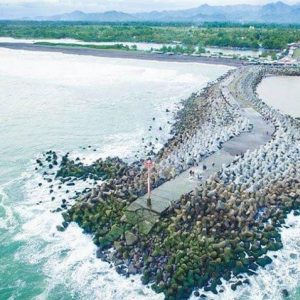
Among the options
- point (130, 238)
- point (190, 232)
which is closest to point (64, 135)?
point (130, 238)

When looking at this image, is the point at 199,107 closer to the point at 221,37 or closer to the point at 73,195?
the point at 73,195

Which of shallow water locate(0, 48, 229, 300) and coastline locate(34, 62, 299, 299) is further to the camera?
shallow water locate(0, 48, 229, 300)

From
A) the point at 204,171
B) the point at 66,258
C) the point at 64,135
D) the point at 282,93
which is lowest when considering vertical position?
the point at 64,135

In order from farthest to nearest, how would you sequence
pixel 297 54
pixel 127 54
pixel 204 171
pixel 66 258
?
pixel 127 54, pixel 297 54, pixel 204 171, pixel 66 258

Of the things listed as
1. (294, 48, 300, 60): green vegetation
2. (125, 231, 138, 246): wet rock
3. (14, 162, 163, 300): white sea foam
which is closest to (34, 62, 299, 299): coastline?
(125, 231, 138, 246): wet rock

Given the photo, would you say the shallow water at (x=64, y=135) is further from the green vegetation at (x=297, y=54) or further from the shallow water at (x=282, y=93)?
the green vegetation at (x=297, y=54)

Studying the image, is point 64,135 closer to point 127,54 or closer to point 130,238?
point 130,238

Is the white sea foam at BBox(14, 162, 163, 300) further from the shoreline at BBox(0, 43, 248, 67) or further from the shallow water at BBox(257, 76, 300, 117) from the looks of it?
the shoreline at BBox(0, 43, 248, 67)
